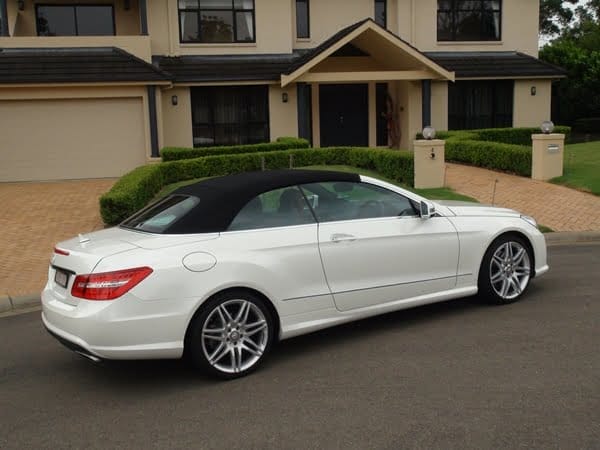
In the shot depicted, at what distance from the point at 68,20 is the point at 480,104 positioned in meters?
14.5

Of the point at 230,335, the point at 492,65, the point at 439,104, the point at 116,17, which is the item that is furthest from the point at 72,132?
the point at 230,335

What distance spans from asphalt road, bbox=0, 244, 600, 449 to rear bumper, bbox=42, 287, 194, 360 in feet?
1.14

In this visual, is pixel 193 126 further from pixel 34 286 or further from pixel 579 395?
pixel 579 395

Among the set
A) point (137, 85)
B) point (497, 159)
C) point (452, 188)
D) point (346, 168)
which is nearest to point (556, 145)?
point (497, 159)

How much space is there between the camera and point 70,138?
20.1 metres

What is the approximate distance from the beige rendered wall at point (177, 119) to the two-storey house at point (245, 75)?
0.03 meters

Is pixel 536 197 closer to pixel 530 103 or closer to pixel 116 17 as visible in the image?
pixel 530 103

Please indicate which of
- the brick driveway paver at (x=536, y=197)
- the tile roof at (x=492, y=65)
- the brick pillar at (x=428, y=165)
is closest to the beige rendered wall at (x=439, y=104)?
the tile roof at (x=492, y=65)

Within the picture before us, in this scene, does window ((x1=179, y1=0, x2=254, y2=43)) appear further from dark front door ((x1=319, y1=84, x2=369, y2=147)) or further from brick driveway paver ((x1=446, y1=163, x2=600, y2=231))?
brick driveway paver ((x1=446, y1=163, x2=600, y2=231))

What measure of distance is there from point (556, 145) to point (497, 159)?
1.63 metres

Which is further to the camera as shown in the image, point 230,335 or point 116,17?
point 116,17

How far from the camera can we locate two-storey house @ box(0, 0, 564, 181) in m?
20.0

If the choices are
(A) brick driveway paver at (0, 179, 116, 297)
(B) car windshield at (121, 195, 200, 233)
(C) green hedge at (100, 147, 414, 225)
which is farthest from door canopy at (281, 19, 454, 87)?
(B) car windshield at (121, 195, 200, 233)

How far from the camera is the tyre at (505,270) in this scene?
667cm
